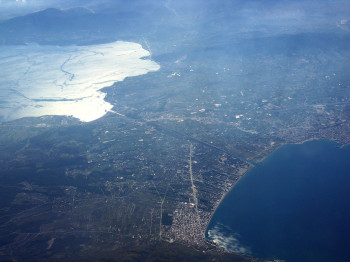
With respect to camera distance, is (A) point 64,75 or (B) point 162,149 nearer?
(B) point 162,149

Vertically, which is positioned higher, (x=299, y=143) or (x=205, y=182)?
(x=299, y=143)

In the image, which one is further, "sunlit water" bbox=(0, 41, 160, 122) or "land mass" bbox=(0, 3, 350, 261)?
"sunlit water" bbox=(0, 41, 160, 122)

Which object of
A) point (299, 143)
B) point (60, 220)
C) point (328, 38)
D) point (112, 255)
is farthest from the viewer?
point (328, 38)

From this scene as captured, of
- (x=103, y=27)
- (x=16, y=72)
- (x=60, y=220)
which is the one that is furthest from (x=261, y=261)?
(x=103, y=27)

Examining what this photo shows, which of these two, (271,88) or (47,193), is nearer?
(47,193)

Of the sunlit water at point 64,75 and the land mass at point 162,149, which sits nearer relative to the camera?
the land mass at point 162,149

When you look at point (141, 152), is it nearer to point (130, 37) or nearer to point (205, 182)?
point (205, 182)

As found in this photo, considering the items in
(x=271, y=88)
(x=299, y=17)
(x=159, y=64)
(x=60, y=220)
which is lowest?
(x=60, y=220)

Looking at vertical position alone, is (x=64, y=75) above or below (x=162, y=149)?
above
